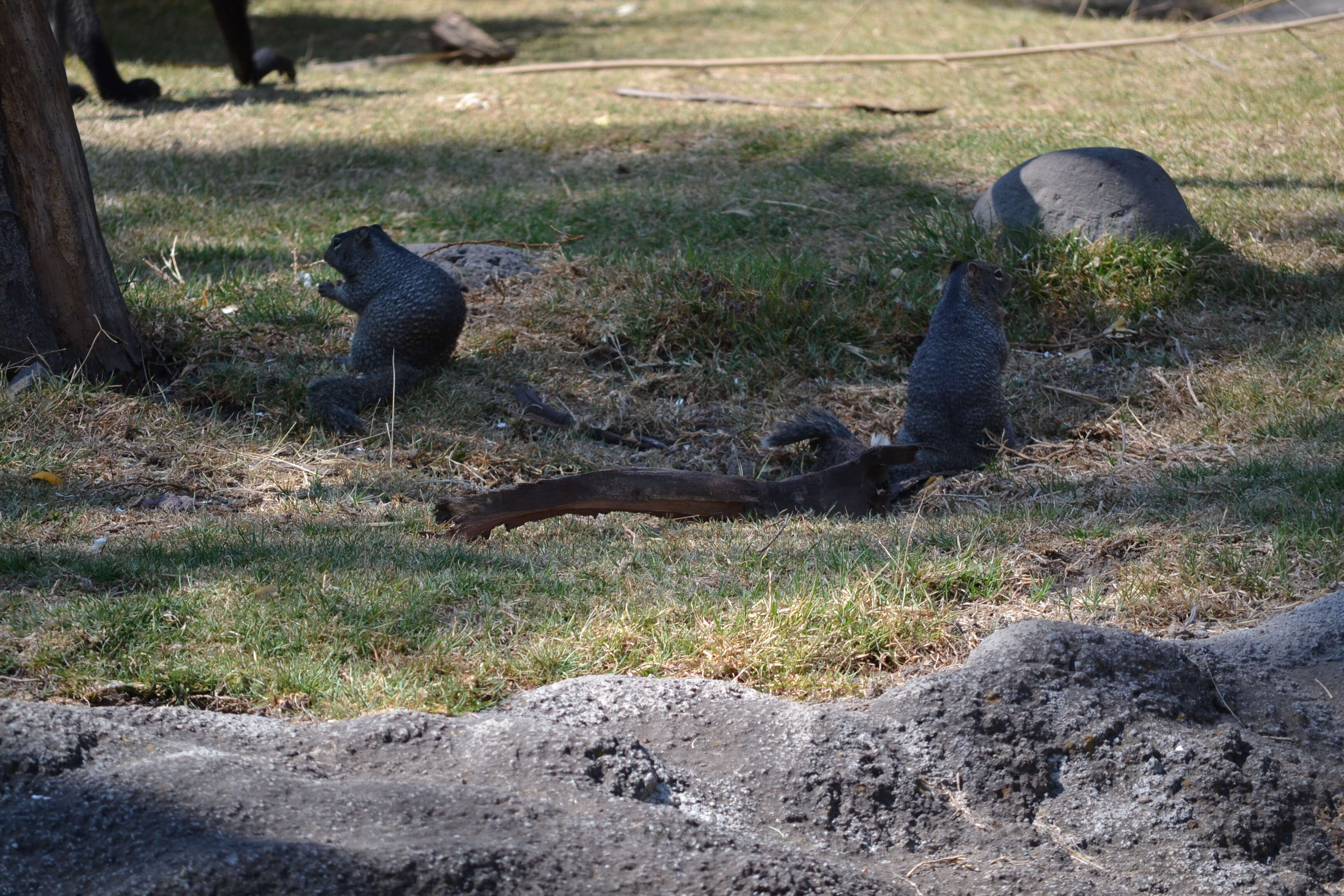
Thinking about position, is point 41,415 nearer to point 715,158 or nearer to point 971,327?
point 971,327

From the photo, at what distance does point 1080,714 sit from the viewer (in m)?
2.55

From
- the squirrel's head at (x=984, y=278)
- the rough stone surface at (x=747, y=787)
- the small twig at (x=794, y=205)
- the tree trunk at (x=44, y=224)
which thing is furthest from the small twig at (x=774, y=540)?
the small twig at (x=794, y=205)

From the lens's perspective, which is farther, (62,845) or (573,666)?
(573,666)

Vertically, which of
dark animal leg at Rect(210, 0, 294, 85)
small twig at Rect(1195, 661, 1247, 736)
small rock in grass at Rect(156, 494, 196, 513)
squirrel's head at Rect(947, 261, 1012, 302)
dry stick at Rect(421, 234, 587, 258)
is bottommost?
small twig at Rect(1195, 661, 1247, 736)

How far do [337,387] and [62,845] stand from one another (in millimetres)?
3169

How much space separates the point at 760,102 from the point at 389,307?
19.7ft

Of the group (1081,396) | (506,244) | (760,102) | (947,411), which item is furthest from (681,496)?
(760,102)

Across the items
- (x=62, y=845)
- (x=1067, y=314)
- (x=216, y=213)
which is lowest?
(x=1067, y=314)

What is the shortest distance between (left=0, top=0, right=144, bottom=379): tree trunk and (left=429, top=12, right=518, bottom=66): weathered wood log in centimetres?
804

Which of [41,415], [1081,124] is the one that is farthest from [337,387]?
[1081,124]

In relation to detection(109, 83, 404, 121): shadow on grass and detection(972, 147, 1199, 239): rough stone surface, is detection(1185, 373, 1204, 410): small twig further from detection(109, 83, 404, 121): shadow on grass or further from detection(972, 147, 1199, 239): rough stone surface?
detection(109, 83, 404, 121): shadow on grass

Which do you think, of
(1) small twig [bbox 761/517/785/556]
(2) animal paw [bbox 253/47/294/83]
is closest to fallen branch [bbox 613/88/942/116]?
(2) animal paw [bbox 253/47/294/83]

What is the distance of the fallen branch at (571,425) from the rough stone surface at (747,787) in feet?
8.47

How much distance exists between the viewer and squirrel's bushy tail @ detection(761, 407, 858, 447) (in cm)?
472
